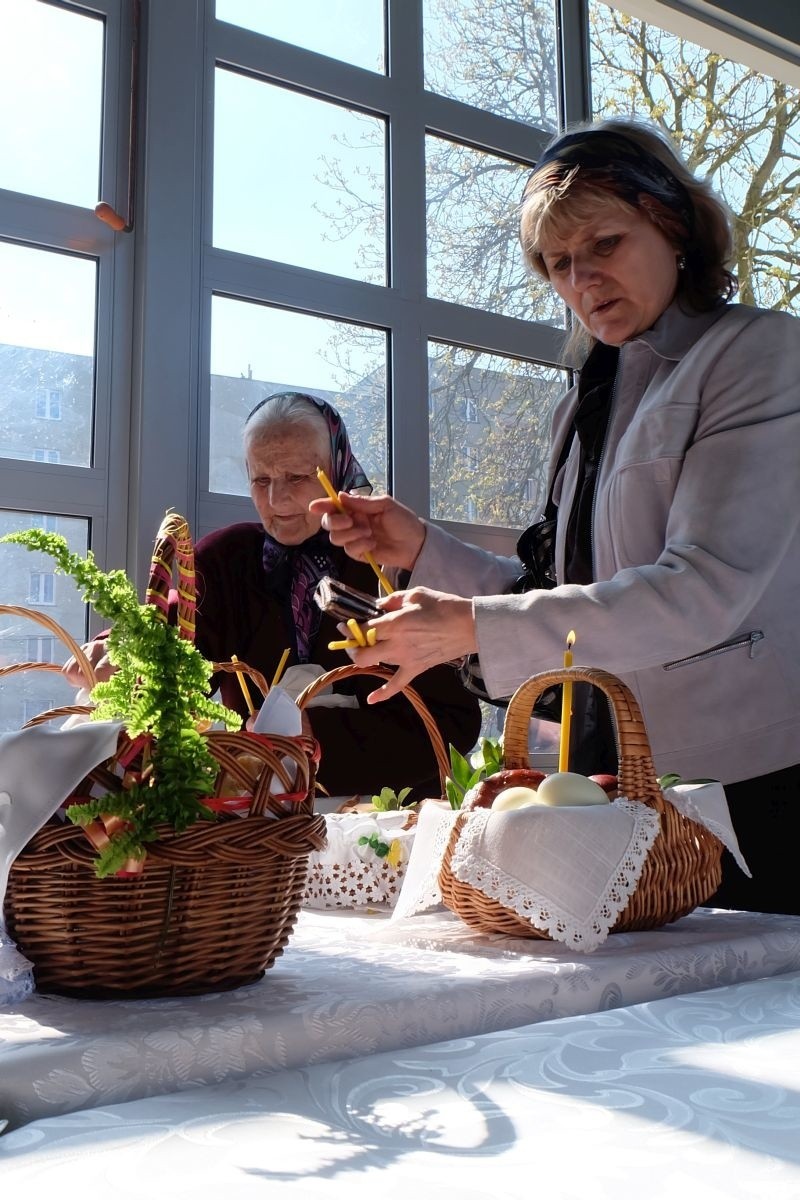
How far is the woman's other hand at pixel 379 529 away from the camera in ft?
4.49

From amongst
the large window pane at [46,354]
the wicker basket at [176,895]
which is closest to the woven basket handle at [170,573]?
the wicker basket at [176,895]

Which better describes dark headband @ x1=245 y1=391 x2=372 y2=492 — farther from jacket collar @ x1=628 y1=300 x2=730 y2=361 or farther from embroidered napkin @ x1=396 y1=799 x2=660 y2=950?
embroidered napkin @ x1=396 y1=799 x2=660 y2=950

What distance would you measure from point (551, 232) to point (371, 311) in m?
1.41

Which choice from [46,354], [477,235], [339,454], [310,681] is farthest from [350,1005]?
[477,235]

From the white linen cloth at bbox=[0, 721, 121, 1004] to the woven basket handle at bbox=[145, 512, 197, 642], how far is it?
0.32 ft

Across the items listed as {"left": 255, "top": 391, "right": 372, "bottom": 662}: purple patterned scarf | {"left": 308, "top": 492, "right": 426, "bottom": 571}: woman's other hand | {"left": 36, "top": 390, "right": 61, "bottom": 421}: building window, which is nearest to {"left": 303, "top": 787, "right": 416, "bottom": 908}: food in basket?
{"left": 308, "top": 492, "right": 426, "bottom": 571}: woman's other hand

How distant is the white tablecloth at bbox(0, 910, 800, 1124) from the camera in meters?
0.55

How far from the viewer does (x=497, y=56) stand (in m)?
2.98

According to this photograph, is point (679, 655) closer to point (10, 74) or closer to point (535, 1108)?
point (535, 1108)

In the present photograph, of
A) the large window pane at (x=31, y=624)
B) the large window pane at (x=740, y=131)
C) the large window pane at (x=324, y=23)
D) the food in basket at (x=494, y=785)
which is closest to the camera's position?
the food in basket at (x=494, y=785)

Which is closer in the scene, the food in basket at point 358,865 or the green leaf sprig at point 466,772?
the green leaf sprig at point 466,772

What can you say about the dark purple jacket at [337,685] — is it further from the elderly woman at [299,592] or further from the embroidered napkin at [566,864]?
the embroidered napkin at [566,864]

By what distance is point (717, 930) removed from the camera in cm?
Answer: 92

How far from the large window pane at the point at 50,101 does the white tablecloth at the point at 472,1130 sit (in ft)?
7.10
